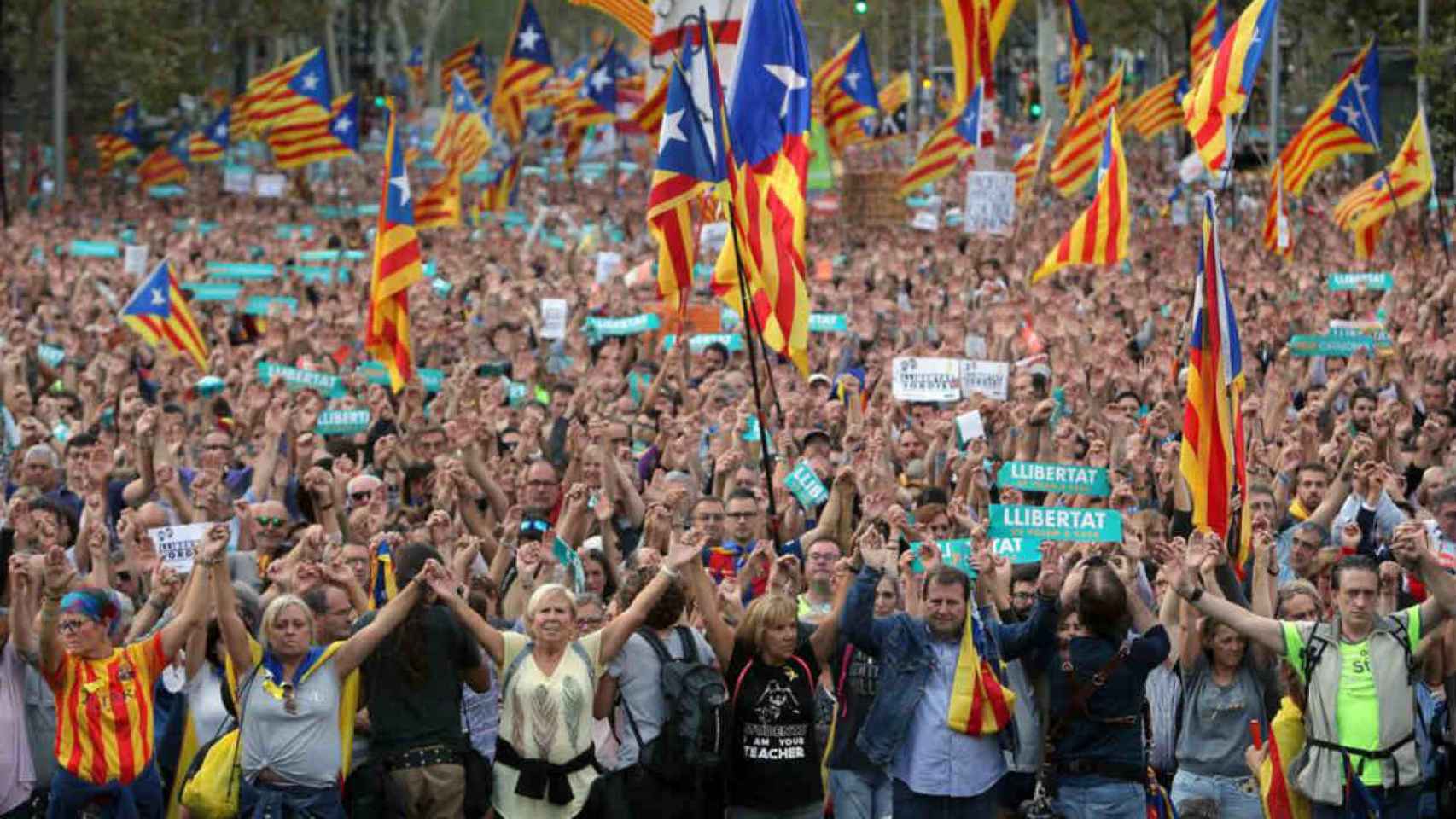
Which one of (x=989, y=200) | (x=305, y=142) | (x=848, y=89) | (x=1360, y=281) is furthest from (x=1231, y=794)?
(x=848, y=89)

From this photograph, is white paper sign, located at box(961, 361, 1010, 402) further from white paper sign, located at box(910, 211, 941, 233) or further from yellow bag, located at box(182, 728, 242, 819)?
white paper sign, located at box(910, 211, 941, 233)

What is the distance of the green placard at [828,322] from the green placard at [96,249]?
9696 millimetres

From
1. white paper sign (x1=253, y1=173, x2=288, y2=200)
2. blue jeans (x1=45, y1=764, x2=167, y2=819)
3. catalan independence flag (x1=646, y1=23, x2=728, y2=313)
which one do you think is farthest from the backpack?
white paper sign (x1=253, y1=173, x2=288, y2=200)

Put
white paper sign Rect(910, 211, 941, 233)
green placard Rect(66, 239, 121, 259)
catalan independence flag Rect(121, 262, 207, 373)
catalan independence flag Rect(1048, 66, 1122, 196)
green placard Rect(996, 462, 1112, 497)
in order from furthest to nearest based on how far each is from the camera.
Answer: white paper sign Rect(910, 211, 941, 233) < green placard Rect(66, 239, 121, 259) < catalan independence flag Rect(1048, 66, 1122, 196) < catalan independence flag Rect(121, 262, 207, 373) < green placard Rect(996, 462, 1112, 497)

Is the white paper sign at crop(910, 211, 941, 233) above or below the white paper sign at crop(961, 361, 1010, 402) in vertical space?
above

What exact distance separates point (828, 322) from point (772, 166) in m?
4.98

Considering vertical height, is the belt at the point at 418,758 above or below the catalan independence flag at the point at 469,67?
below

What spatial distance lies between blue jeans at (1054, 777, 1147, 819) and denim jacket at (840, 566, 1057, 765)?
0.25 metres

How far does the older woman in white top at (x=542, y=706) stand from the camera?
7949 mm

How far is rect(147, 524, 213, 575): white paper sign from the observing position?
973 cm

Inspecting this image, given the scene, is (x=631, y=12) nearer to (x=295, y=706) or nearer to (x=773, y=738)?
(x=773, y=738)

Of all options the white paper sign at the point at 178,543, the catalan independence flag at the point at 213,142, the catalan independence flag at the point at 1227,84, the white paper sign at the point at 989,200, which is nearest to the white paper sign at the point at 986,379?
the catalan independence flag at the point at 1227,84

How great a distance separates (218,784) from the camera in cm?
796

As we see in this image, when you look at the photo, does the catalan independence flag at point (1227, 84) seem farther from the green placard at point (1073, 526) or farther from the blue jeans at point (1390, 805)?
the blue jeans at point (1390, 805)
